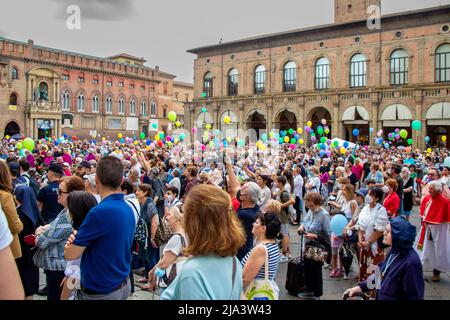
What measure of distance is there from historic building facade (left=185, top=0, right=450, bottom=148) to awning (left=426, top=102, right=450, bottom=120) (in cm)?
7

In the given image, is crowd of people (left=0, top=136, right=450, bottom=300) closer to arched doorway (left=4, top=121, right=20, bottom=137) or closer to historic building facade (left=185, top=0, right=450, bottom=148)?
historic building facade (left=185, top=0, right=450, bottom=148)

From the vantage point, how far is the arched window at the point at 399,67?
35.7 metres

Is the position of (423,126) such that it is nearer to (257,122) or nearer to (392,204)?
(257,122)

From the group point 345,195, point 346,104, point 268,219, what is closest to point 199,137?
point 346,104

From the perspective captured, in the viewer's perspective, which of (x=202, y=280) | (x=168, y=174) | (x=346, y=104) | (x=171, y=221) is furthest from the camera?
(x=346, y=104)

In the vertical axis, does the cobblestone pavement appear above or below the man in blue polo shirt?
below

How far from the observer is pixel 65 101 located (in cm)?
5297

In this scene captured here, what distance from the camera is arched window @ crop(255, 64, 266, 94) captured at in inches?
1769

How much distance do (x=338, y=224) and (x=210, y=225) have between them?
4.37m

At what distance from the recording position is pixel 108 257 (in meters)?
3.25

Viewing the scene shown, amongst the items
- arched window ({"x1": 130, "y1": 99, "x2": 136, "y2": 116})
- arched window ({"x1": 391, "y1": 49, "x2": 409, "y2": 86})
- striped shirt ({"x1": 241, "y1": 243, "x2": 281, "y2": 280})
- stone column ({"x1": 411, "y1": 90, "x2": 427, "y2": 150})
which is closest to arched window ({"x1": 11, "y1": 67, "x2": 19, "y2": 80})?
arched window ({"x1": 130, "y1": 99, "x2": 136, "y2": 116})
